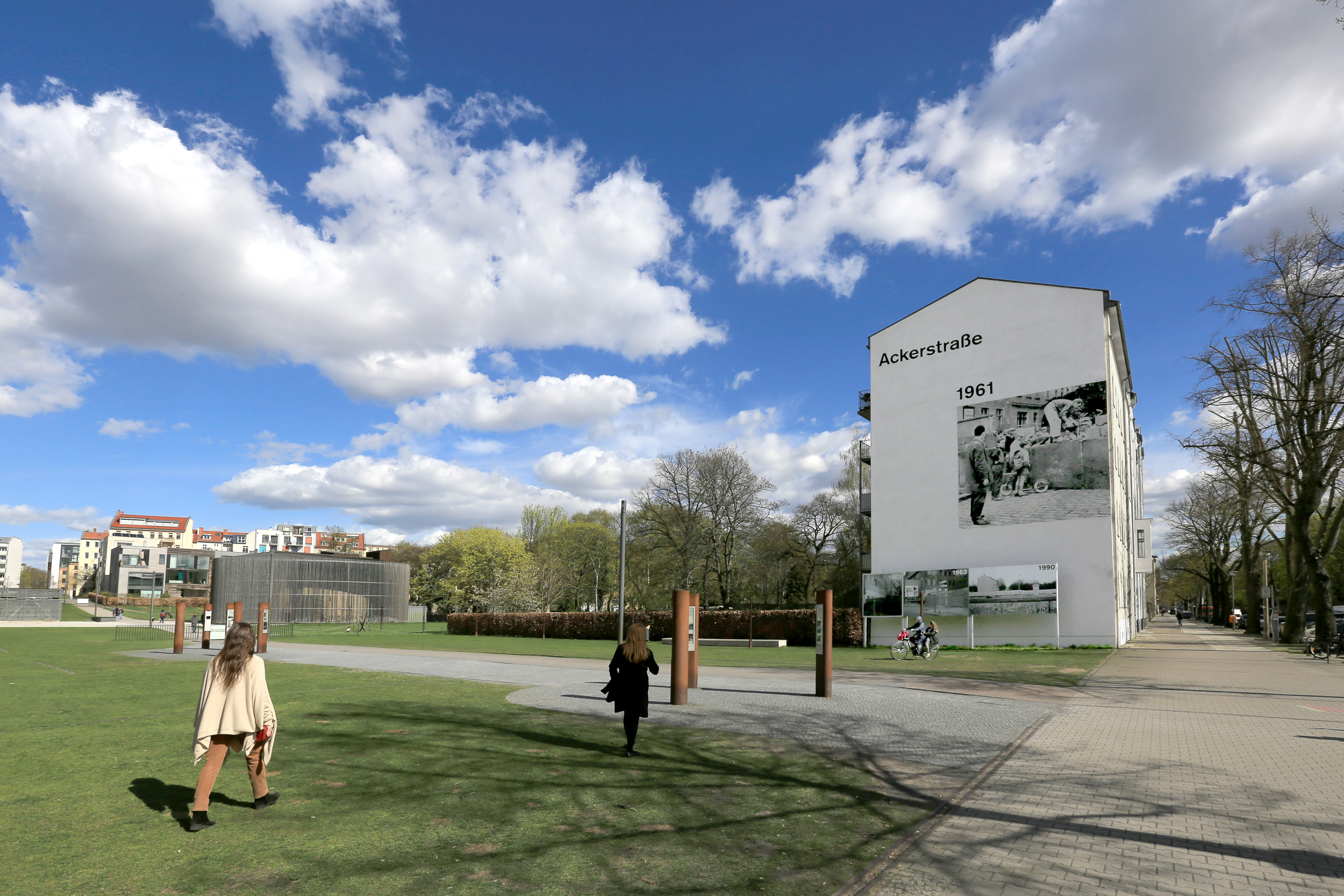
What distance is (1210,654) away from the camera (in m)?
29.1

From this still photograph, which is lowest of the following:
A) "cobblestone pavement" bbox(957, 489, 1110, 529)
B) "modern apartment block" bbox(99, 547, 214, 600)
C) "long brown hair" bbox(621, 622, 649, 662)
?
"modern apartment block" bbox(99, 547, 214, 600)

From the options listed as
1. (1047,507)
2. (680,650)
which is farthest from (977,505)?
(680,650)

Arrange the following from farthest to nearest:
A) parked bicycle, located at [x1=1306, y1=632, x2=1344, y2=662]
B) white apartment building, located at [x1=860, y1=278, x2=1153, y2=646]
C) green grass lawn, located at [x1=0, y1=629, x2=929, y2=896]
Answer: white apartment building, located at [x1=860, y1=278, x2=1153, y2=646]
parked bicycle, located at [x1=1306, y1=632, x2=1344, y2=662]
green grass lawn, located at [x1=0, y1=629, x2=929, y2=896]

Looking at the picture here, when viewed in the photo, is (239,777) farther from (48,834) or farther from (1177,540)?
(1177,540)

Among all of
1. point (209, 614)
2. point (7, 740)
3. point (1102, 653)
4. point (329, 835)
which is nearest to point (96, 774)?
point (7, 740)

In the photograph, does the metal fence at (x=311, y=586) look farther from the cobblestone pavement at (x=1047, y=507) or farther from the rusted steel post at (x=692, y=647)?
the rusted steel post at (x=692, y=647)

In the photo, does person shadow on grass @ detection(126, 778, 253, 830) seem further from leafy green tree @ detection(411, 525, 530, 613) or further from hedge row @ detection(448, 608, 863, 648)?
leafy green tree @ detection(411, 525, 530, 613)

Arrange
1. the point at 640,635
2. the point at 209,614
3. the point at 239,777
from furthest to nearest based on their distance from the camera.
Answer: the point at 209,614 → the point at 640,635 → the point at 239,777

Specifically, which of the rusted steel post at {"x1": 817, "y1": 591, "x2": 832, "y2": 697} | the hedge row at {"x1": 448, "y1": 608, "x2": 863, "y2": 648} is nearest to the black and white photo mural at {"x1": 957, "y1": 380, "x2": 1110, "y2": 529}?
the hedge row at {"x1": 448, "y1": 608, "x2": 863, "y2": 648}

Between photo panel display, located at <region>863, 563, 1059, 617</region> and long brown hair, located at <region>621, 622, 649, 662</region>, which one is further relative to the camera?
photo panel display, located at <region>863, 563, 1059, 617</region>

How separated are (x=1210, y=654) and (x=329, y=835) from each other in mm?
32975

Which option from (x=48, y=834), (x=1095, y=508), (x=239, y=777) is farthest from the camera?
(x=1095, y=508)

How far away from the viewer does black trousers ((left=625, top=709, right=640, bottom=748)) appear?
28.1ft

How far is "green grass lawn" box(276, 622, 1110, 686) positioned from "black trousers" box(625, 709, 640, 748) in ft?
40.4
